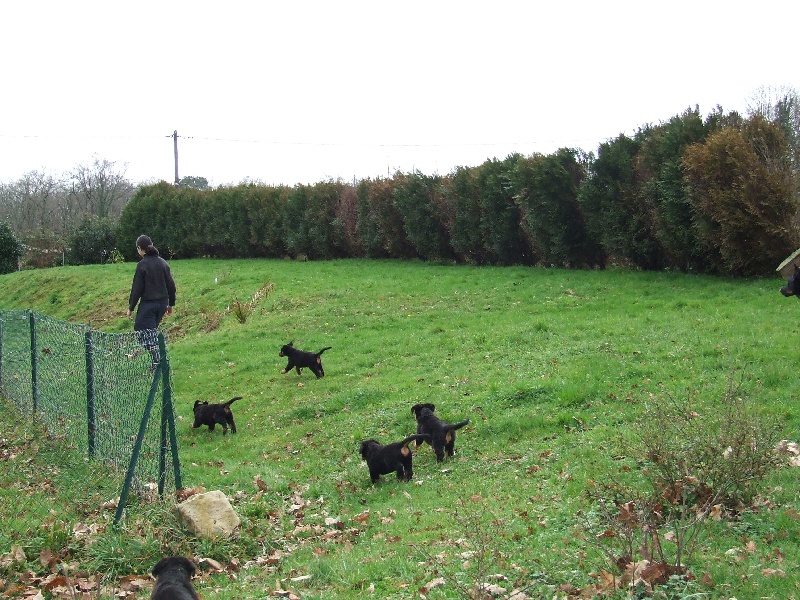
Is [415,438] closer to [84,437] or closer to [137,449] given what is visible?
[137,449]

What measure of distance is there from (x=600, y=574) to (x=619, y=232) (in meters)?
16.7

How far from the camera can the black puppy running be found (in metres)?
11.9

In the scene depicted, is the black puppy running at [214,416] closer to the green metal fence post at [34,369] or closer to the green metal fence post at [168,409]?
the green metal fence post at [34,369]

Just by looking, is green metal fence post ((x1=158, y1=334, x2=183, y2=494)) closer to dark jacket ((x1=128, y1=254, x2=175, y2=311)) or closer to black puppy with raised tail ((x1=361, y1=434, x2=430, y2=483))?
black puppy with raised tail ((x1=361, y1=434, x2=430, y2=483))

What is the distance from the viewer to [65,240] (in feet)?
162

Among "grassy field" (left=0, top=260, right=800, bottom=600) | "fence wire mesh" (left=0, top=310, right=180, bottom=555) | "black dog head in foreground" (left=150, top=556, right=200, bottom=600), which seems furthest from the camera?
"fence wire mesh" (left=0, top=310, right=180, bottom=555)

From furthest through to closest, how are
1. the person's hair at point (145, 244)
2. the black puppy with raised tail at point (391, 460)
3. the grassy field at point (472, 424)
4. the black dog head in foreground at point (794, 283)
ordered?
the person's hair at point (145, 244), the black dog head in foreground at point (794, 283), the black puppy with raised tail at point (391, 460), the grassy field at point (472, 424)

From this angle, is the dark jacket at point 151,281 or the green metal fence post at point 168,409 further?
the dark jacket at point 151,281

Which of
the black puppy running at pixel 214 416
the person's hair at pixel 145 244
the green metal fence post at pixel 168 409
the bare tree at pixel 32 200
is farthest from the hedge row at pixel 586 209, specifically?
the bare tree at pixel 32 200

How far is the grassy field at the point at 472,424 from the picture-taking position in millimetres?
5668

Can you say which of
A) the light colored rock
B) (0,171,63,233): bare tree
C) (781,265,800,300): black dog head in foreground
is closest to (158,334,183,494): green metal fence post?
the light colored rock

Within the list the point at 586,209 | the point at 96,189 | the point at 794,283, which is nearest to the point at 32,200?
the point at 96,189

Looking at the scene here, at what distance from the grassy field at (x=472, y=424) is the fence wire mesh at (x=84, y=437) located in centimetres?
83

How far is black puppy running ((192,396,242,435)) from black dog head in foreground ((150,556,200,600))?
646cm
